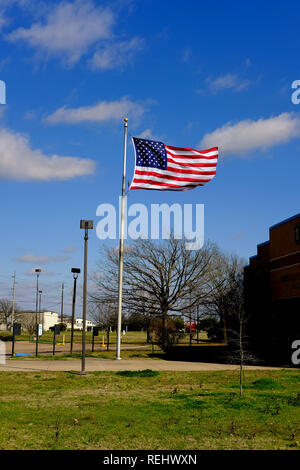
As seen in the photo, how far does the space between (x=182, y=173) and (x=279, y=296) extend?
1432 centimetres

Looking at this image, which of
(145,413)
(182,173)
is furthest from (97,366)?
(145,413)

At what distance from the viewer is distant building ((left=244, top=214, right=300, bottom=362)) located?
30.0 meters

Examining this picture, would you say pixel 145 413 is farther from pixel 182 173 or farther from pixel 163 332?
pixel 163 332

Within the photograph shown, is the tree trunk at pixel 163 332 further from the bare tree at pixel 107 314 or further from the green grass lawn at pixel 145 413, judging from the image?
the green grass lawn at pixel 145 413

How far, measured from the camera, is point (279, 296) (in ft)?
107

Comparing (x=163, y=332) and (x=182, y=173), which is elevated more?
(x=182, y=173)

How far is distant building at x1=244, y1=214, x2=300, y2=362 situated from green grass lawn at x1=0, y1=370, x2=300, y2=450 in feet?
44.5

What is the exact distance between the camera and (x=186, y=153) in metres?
22.5

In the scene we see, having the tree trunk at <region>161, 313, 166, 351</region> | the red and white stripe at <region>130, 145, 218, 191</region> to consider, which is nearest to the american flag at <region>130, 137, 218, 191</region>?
the red and white stripe at <region>130, 145, 218, 191</region>

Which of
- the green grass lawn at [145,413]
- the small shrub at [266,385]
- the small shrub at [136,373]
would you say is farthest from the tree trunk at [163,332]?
the small shrub at [266,385]

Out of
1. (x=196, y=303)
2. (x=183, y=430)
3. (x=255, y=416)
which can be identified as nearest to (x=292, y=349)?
(x=196, y=303)

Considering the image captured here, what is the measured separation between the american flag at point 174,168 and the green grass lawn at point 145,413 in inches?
362
